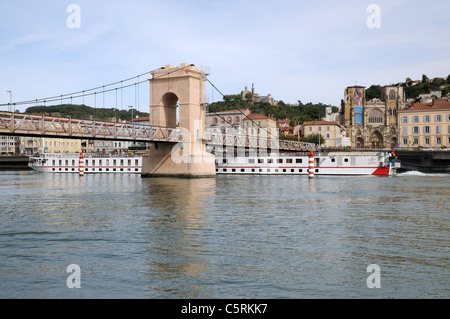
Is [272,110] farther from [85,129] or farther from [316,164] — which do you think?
[85,129]

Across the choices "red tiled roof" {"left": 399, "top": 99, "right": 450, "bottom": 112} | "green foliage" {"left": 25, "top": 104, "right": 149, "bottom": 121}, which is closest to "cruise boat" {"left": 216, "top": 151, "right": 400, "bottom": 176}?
"green foliage" {"left": 25, "top": 104, "right": 149, "bottom": 121}

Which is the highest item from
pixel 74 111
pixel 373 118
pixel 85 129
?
pixel 373 118

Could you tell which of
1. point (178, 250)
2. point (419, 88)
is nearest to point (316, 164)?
point (178, 250)

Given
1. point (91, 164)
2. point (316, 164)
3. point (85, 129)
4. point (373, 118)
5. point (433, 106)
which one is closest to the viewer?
point (85, 129)

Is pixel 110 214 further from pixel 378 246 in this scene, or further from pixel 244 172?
pixel 244 172

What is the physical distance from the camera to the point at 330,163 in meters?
50.4

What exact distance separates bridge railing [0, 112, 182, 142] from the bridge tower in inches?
57.0

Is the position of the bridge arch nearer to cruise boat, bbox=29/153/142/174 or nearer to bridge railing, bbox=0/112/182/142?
bridge railing, bbox=0/112/182/142

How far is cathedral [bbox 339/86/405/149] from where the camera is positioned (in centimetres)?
11450

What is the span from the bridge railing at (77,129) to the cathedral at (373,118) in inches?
3321

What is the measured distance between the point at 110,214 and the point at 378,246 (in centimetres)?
1056

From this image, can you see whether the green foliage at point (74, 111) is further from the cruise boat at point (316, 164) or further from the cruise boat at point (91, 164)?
the cruise boat at point (316, 164)

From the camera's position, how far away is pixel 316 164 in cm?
5122

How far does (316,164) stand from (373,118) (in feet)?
240
